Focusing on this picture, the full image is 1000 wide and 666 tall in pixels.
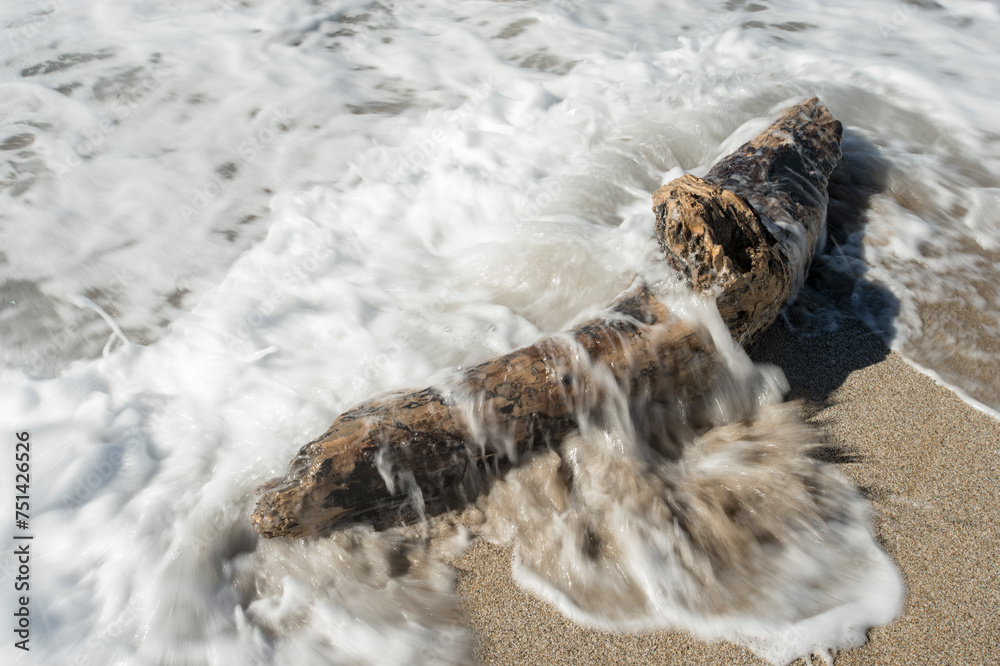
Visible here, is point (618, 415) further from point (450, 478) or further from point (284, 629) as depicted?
point (284, 629)

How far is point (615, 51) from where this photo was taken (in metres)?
5.76

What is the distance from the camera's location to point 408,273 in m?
3.57

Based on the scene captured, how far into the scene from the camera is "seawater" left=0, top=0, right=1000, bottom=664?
2154 millimetres

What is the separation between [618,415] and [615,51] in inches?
175

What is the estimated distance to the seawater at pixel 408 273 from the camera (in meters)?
2.15

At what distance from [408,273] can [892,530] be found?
8.32 ft
